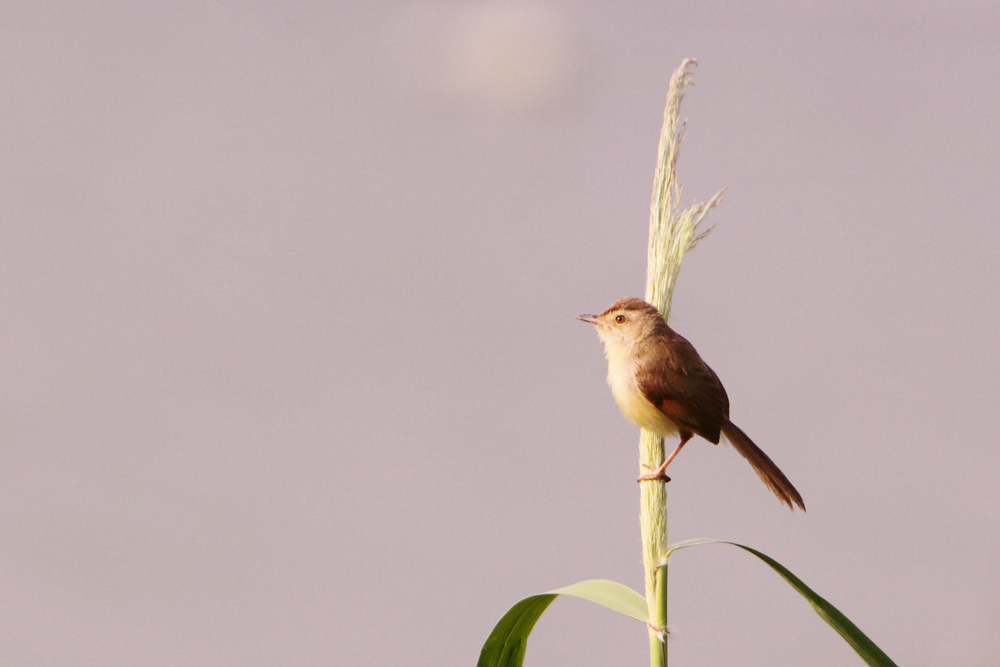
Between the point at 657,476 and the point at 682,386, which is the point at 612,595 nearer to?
the point at 657,476

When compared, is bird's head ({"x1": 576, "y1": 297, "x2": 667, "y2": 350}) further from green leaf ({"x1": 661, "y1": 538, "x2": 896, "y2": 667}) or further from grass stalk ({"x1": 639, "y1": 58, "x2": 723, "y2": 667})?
green leaf ({"x1": 661, "y1": 538, "x2": 896, "y2": 667})

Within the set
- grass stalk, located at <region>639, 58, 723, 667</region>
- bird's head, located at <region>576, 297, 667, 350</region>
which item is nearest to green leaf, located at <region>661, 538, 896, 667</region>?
grass stalk, located at <region>639, 58, 723, 667</region>

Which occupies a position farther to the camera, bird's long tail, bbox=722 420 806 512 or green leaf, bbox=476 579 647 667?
bird's long tail, bbox=722 420 806 512

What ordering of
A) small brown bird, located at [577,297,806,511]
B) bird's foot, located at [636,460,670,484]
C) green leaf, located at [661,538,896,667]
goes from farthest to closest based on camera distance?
1. small brown bird, located at [577,297,806,511]
2. bird's foot, located at [636,460,670,484]
3. green leaf, located at [661,538,896,667]

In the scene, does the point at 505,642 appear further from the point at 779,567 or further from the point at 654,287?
the point at 654,287

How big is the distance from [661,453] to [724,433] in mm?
150

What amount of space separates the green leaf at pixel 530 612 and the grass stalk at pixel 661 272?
0.04 m

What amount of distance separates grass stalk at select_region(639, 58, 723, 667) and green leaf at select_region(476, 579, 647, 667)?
0.04m

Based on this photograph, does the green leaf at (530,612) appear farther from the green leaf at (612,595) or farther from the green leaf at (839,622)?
the green leaf at (839,622)

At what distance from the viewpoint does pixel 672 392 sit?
54.1 inches

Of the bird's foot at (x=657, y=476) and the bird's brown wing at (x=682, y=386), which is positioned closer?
the bird's foot at (x=657, y=476)

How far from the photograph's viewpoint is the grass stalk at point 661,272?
1.12 meters

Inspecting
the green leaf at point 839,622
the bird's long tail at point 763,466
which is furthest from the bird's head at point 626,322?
the green leaf at point 839,622

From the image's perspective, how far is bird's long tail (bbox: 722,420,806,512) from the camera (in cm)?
131
